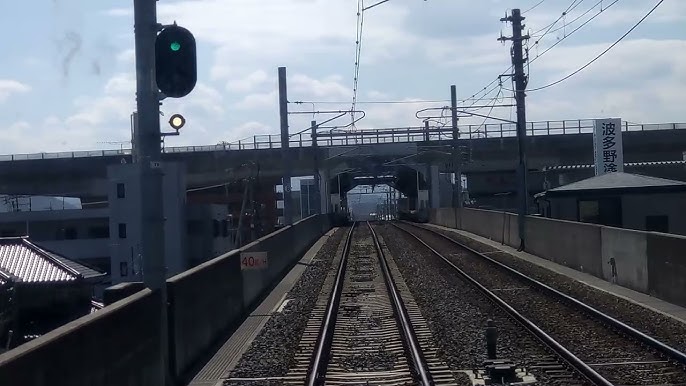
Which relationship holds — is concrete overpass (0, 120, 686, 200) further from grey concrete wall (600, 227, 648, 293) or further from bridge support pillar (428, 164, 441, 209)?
grey concrete wall (600, 227, 648, 293)

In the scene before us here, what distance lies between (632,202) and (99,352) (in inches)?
1106

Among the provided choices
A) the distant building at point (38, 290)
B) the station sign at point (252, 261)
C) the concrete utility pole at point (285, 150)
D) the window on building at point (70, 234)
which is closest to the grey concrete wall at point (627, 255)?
the station sign at point (252, 261)

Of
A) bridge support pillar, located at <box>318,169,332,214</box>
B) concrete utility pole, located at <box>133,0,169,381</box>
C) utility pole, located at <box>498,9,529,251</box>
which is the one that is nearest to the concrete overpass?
bridge support pillar, located at <box>318,169,332,214</box>

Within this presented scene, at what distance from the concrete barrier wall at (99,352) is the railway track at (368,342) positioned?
7.19 feet

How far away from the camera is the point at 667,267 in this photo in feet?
63.7

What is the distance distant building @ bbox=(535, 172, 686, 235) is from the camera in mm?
33812

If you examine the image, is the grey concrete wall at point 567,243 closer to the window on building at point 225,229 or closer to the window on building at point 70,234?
the window on building at point 225,229

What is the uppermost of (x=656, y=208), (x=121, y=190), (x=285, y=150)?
(x=285, y=150)

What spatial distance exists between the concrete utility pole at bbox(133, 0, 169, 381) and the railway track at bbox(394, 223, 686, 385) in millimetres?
5339

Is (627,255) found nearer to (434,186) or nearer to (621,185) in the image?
(621,185)

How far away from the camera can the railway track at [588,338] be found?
11930mm

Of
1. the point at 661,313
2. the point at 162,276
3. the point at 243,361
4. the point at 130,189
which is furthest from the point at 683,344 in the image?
the point at 130,189

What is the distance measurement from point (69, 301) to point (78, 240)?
30.2m

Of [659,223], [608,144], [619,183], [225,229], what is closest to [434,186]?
[225,229]
